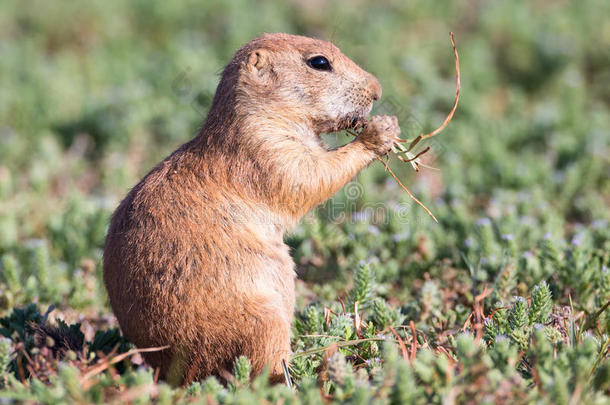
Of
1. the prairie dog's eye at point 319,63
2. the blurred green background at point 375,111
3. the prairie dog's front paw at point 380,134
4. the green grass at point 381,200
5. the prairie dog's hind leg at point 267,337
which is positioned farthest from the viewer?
the blurred green background at point 375,111

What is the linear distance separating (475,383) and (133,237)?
176 centimetres

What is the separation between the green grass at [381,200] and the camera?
296 cm

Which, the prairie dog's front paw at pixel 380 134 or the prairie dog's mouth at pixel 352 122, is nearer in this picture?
the prairie dog's front paw at pixel 380 134

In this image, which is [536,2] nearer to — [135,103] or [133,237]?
[135,103]

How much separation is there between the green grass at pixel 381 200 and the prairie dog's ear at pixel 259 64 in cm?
94

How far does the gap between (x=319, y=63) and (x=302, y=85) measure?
7.0 inches

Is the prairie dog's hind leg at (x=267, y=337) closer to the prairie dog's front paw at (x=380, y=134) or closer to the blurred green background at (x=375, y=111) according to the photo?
the prairie dog's front paw at (x=380, y=134)

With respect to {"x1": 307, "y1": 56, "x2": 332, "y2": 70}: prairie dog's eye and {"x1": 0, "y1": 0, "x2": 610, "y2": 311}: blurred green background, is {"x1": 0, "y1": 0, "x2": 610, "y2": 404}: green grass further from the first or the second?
{"x1": 307, "y1": 56, "x2": 332, "y2": 70}: prairie dog's eye

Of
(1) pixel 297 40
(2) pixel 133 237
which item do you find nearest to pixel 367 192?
(1) pixel 297 40

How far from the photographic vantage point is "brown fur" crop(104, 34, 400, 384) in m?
3.24

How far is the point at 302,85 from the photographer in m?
3.86

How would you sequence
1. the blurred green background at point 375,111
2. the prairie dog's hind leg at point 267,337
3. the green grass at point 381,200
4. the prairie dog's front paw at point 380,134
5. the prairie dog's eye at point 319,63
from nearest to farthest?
the green grass at point 381,200, the prairie dog's hind leg at point 267,337, the prairie dog's front paw at point 380,134, the prairie dog's eye at point 319,63, the blurred green background at point 375,111

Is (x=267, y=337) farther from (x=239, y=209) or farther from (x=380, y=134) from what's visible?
(x=380, y=134)

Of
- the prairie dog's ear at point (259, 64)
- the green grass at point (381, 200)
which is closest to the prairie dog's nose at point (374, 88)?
the green grass at point (381, 200)
